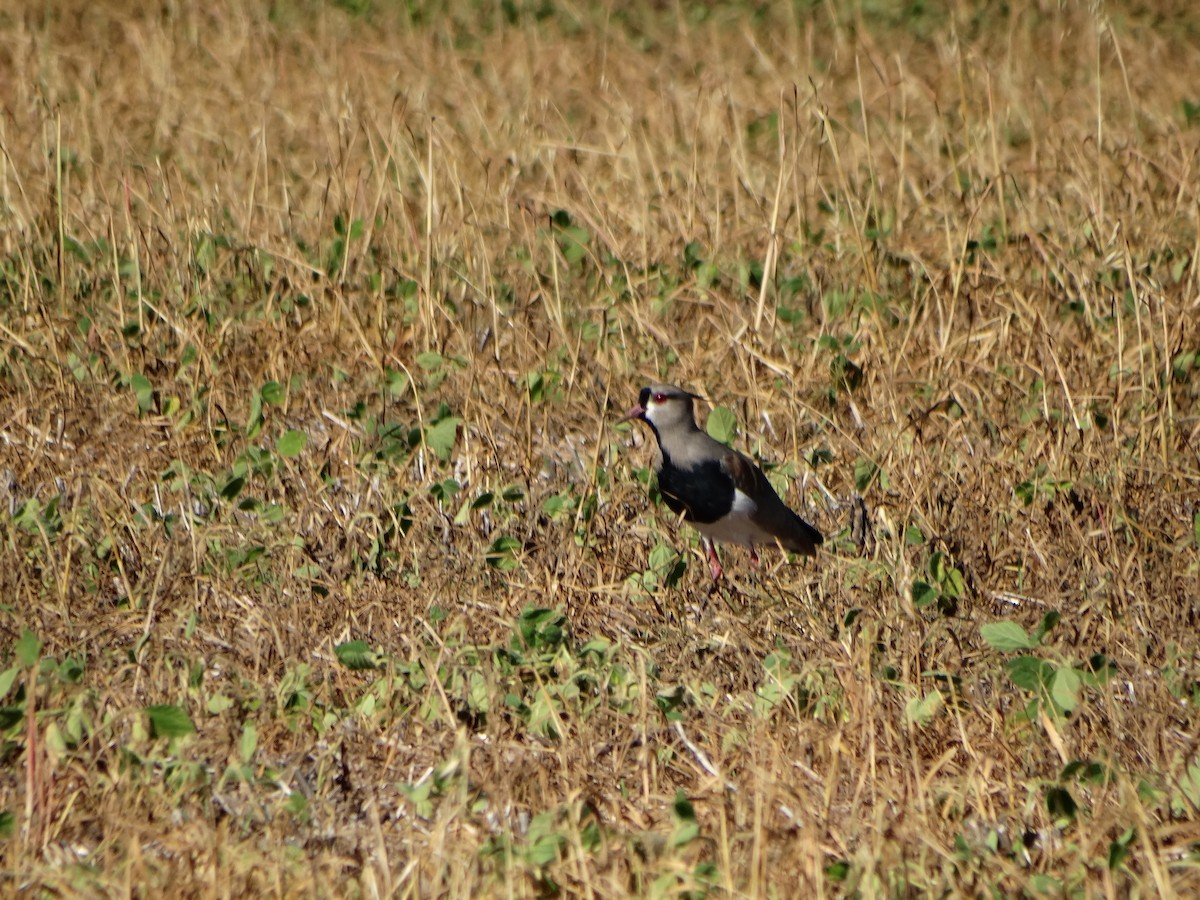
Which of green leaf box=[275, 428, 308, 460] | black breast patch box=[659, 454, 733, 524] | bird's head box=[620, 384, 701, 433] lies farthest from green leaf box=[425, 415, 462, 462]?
black breast patch box=[659, 454, 733, 524]

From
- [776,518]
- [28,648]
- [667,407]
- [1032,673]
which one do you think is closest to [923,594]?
[1032,673]

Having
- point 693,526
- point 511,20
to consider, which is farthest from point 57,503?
point 511,20

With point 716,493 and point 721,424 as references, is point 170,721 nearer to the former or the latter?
point 716,493

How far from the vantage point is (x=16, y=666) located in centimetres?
341

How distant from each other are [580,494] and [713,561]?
1.62ft

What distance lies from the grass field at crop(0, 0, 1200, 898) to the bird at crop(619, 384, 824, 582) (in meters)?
0.09

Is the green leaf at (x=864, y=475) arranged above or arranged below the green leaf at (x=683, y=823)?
below

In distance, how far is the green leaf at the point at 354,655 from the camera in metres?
3.60

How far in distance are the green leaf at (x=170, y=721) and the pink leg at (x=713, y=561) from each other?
1465 millimetres

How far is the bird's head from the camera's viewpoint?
15.2 feet

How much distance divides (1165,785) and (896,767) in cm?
56

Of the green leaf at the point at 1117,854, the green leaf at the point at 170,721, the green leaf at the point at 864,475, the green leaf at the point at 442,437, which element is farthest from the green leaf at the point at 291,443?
the green leaf at the point at 1117,854

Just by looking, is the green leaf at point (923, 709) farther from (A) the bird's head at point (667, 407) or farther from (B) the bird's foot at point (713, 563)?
(A) the bird's head at point (667, 407)

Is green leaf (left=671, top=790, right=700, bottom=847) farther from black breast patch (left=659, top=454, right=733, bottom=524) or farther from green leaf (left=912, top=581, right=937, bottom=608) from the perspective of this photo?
black breast patch (left=659, top=454, right=733, bottom=524)
